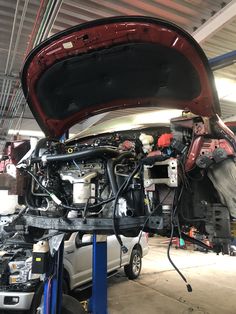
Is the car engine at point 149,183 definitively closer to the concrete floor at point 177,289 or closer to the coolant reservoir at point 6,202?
the coolant reservoir at point 6,202

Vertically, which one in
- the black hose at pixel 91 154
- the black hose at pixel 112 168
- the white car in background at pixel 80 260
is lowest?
the white car in background at pixel 80 260

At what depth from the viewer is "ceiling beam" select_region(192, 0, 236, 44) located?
364cm

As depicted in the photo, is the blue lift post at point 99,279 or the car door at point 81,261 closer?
the blue lift post at point 99,279

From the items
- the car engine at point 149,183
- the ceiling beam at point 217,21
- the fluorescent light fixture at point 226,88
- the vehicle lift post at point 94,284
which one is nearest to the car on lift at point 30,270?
the vehicle lift post at point 94,284

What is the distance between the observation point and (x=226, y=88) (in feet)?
23.0

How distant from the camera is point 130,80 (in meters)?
2.32

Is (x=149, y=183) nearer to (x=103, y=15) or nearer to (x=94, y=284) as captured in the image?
(x=94, y=284)

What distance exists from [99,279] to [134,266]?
321cm

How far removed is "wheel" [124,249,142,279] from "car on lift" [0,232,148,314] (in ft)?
0.83

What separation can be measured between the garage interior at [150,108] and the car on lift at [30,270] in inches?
10.7

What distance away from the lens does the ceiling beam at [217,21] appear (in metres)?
3.64

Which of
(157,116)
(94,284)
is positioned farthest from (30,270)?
(157,116)

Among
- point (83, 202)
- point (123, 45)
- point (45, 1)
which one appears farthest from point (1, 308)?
point (45, 1)

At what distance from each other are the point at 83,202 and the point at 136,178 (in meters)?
0.43
